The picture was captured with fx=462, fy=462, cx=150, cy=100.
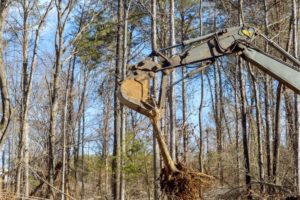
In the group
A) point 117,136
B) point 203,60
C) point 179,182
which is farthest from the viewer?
point 117,136

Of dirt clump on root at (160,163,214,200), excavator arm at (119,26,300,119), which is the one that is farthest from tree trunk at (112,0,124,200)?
dirt clump on root at (160,163,214,200)

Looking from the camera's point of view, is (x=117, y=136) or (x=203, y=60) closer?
(x=203, y=60)

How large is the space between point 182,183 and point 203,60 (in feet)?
6.05

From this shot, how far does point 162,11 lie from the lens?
773 inches

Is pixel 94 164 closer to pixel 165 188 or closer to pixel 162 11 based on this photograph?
pixel 162 11

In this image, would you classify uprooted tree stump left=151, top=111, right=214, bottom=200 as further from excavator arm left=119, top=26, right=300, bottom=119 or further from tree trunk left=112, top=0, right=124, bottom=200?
tree trunk left=112, top=0, right=124, bottom=200

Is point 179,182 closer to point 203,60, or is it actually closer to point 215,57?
point 203,60

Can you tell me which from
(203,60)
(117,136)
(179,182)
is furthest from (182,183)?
(117,136)

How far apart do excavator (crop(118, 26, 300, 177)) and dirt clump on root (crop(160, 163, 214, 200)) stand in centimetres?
14

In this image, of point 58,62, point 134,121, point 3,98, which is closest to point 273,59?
point 3,98

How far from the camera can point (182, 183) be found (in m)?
6.67

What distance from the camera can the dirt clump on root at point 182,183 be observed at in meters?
6.62

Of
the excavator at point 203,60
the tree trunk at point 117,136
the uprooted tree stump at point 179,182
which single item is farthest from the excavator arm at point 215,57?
the tree trunk at point 117,136

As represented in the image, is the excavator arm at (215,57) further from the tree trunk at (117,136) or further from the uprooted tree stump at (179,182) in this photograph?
the tree trunk at (117,136)
